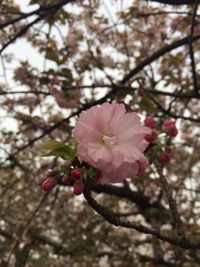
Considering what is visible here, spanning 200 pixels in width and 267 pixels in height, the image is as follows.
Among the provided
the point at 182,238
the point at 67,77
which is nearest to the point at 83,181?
the point at 182,238

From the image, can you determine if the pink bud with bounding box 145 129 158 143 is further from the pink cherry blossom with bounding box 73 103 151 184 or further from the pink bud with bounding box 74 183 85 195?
the pink bud with bounding box 74 183 85 195

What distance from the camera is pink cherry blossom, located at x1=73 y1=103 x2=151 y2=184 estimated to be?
1232 millimetres

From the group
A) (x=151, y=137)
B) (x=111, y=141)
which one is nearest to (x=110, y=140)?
(x=111, y=141)

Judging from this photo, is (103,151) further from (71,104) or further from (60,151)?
(71,104)

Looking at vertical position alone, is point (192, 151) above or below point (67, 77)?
above

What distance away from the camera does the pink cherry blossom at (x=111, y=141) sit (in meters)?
1.23

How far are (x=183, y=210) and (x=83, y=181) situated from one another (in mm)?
5130

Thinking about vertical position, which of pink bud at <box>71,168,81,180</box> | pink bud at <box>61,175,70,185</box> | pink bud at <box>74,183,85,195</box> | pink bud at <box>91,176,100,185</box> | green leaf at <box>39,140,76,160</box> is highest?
green leaf at <box>39,140,76,160</box>

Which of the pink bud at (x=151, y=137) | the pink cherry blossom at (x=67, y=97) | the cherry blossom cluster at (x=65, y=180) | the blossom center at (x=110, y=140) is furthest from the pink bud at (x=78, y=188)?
the pink cherry blossom at (x=67, y=97)

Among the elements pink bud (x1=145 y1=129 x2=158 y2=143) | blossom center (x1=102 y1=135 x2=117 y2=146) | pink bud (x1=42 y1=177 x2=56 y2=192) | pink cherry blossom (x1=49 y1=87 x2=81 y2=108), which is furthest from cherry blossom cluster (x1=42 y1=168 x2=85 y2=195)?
pink cherry blossom (x1=49 y1=87 x2=81 y2=108)

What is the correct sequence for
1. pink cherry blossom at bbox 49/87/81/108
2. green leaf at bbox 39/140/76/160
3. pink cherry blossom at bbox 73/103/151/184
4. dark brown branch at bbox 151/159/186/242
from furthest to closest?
1. pink cherry blossom at bbox 49/87/81/108
2. dark brown branch at bbox 151/159/186/242
3. green leaf at bbox 39/140/76/160
4. pink cherry blossom at bbox 73/103/151/184

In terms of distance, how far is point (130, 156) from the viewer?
4.06 feet

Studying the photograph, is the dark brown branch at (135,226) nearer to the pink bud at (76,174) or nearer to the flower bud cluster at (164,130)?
the pink bud at (76,174)

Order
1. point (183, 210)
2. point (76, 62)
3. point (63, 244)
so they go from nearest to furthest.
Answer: point (76, 62), point (183, 210), point (63, 244)
